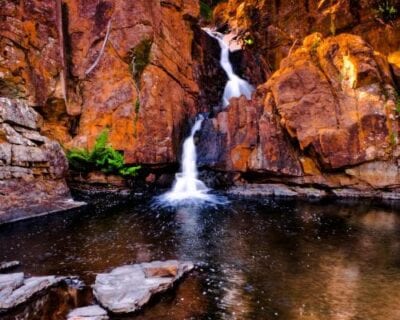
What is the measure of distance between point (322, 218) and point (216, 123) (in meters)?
8.44

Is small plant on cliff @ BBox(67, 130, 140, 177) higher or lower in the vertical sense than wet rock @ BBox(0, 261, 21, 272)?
higher

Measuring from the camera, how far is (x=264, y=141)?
1589cm

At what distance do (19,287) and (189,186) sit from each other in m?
11.3

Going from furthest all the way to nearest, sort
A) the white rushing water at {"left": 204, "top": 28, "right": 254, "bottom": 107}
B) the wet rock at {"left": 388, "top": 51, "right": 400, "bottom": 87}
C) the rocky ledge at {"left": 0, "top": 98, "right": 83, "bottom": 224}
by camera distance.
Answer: the white rushing water at {"left": 204, "top": 28, "right": 254, "bottom": 107}, the wet rock at {"left": 388, "top": 51, "right": 400, "bottom": 87}, the rocky ledge at {"left": 0, "top": 98, "right": 83, "bottom": 224}

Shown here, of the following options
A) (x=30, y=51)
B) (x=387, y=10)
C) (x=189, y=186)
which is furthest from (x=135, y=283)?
(x=387, y=10)

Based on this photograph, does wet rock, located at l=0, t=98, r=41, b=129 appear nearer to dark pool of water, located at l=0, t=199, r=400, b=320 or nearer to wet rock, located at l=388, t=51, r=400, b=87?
dark pool of water, located at l=0, t=199, r=400, b=320

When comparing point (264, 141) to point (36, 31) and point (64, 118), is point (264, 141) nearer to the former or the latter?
point (64, 118)

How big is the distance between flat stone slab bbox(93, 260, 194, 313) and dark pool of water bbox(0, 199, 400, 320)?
0.18 m

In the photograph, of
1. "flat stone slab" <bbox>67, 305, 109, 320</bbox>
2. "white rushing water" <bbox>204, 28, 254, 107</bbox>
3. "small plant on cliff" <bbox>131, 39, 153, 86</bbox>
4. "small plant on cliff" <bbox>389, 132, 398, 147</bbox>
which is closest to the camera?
"flat stone slab" <bbox>67, 305, 109, 320</bbox>

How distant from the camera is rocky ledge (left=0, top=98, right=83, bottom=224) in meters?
10.6

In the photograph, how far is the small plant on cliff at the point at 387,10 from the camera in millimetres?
18120

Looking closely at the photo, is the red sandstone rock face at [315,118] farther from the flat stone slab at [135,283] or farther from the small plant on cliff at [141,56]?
the flat stone slab at [135,283]

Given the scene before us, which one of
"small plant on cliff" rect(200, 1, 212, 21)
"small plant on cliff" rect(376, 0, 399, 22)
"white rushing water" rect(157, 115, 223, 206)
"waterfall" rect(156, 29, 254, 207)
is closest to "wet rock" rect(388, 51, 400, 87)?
"small plant on cliff" rect(376, 0, 399, 22)

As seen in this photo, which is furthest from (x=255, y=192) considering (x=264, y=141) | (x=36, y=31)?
(x=36, y=31)
